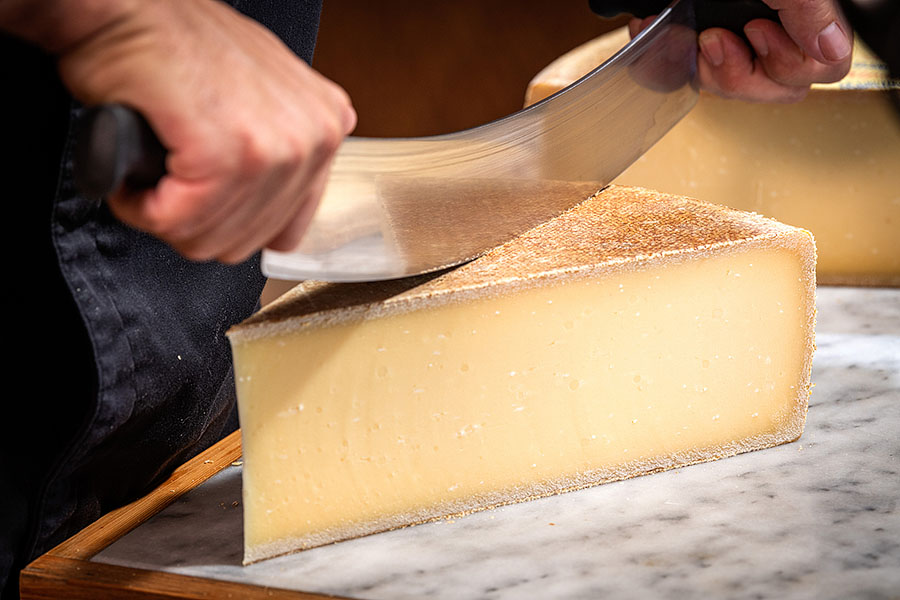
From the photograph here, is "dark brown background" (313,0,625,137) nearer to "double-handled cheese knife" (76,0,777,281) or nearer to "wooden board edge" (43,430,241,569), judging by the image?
"double-handled cheese knife" (76,0,777,281)

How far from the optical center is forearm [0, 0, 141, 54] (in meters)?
0.50

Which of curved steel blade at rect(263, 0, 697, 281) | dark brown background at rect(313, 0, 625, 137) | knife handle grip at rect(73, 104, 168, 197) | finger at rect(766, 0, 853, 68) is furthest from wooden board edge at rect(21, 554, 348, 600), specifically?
dark brown background at rect(313, 0, 625, 137)

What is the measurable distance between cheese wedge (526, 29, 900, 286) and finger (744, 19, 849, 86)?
0.27 meters

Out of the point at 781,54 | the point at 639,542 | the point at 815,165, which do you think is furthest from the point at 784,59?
the point at 639,542

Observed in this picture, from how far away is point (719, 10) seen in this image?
1.17 metres

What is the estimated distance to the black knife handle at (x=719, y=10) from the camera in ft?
3.78

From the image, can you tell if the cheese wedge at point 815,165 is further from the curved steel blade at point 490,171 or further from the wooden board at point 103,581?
the wooden board at point 103,581

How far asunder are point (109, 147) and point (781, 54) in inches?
37.0

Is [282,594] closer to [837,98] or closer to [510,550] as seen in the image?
[510,550]

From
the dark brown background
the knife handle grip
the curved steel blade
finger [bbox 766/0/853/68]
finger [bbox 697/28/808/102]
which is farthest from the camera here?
the dark brown background

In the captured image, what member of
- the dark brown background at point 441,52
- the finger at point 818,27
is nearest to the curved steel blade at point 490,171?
the finger at point 818,27

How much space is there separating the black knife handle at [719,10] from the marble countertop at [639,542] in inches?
20.9

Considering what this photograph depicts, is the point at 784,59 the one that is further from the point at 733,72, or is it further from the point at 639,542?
the point at 639,542

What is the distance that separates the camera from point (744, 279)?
0.95 meters
